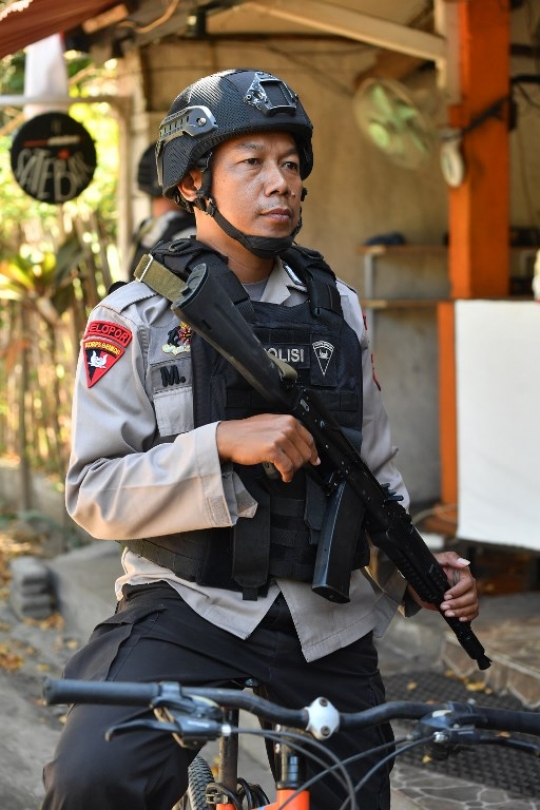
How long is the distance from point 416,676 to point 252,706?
3.83m

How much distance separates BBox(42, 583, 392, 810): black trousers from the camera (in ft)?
7.11

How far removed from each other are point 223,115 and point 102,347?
56cm

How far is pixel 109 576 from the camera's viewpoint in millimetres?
7238

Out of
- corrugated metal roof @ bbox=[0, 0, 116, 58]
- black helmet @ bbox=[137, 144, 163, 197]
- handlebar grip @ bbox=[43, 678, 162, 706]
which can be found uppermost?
corrugated metal roof @ bbox=[0, 0, 116, 58]

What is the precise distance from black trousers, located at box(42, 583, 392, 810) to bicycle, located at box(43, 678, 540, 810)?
0.79 ft

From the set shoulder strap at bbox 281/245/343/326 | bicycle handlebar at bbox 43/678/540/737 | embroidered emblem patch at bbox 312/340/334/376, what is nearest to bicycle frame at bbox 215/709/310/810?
bicycle handlebar at bbox 43/678/540/737

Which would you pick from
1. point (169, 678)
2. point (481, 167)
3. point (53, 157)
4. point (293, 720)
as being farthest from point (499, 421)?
point (293, 720)

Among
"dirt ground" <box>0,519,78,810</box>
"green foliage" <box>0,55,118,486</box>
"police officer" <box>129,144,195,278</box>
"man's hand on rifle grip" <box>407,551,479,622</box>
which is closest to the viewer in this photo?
"man's hand on rifle grip" <box>407,551,479,622</box>

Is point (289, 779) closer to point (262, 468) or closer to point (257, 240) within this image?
point (262, 468)

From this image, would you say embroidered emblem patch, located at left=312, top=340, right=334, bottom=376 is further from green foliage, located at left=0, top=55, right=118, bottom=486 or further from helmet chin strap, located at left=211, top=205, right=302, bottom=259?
green foliage, located at left=0, top=55, right=118, bottom=486

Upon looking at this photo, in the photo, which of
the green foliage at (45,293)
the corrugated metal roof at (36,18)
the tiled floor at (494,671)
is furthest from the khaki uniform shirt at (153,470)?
the green foliage at (45,293)

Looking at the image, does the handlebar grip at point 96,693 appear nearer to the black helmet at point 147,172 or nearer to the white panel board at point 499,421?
the white panel board at point 499,421

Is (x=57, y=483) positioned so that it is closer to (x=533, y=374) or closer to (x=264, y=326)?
(x=533, y=374)

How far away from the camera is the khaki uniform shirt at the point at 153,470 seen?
2367 mm
